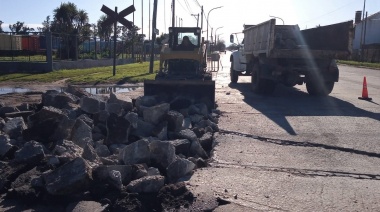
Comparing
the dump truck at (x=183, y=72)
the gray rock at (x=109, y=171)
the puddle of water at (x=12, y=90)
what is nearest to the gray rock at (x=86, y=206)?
the gray rock at (x=109, y=171)

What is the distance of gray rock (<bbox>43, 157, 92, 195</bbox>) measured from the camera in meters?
5.22

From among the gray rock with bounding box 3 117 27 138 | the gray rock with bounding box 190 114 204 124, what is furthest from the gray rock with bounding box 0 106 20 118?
the gray rock with bounding box 190 114 204 124

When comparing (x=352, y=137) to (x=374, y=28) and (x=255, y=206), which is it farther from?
(x=374, y=28)

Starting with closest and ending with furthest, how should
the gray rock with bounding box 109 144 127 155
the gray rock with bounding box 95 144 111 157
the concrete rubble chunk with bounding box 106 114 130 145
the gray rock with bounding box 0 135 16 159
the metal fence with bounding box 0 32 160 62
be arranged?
the gray rock with bounding box 0 135 16 159 < the gray rock with bounding box 95 144 111 157 < the gray rock with bounding box 109 144 127 155 < the concrete rubble chunk with bounding box 106 114 130 145 < the metal fence with bounding box 0 32 160 62

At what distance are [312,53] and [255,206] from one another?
10.5 m

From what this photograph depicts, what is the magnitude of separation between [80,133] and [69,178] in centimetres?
210

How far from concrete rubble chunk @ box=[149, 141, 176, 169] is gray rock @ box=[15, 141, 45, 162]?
152 centimetres

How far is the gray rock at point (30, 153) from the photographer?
6.15 metres

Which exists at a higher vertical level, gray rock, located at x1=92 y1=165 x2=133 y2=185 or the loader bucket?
the loader bucket

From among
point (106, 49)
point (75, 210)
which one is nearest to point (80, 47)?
point (106, 49)

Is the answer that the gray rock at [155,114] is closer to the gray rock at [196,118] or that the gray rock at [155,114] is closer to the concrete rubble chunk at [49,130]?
the gray rock at [196,118]

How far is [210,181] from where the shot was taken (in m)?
5.85

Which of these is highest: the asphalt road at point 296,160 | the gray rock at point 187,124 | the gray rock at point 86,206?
the gray rock at point 187,124

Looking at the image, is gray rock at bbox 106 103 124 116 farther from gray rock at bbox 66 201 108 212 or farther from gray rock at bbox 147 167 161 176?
gray rock at bbox 66 201 108 212
